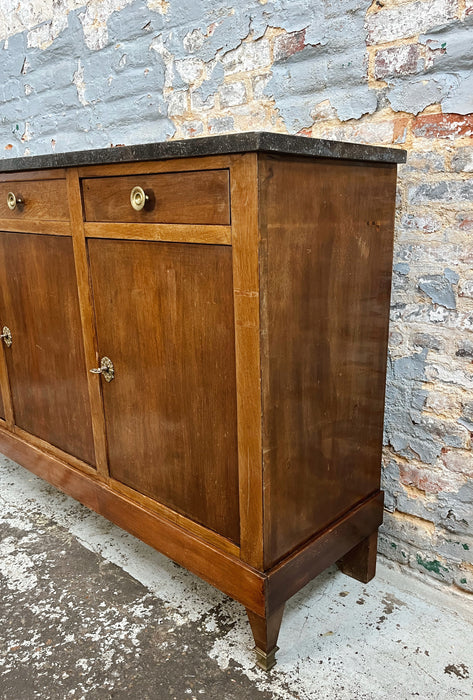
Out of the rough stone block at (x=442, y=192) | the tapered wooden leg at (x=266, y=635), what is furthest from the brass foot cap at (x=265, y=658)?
the rough stone block at (x=442, y=192)

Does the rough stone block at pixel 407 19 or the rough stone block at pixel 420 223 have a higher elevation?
the rough stone block at pixel 407 19

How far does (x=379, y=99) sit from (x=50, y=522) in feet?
6.11

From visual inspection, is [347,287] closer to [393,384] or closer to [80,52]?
[393,384]

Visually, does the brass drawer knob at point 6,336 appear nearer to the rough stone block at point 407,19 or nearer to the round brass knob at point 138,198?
the round brass knob at point 138,198

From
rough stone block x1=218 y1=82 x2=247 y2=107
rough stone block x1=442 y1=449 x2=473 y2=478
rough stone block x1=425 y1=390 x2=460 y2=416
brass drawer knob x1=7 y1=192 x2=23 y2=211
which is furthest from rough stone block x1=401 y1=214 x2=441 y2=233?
brass drawer knob x1=7 y1=192 x2=23 y2=211

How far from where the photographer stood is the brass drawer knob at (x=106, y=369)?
1614mm

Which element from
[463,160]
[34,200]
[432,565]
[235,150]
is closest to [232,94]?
[34,200]

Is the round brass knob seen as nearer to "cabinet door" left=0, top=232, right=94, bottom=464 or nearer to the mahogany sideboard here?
the mahogany sideboard

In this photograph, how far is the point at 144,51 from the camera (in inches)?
86.2

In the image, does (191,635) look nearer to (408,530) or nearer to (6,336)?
(408,530)

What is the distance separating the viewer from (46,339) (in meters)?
1.85

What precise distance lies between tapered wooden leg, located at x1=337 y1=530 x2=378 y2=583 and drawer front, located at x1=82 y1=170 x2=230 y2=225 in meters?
1.13

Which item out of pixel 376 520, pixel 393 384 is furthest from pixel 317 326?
pixel 376 520

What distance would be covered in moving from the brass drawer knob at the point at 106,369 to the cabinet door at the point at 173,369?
0.06ft
